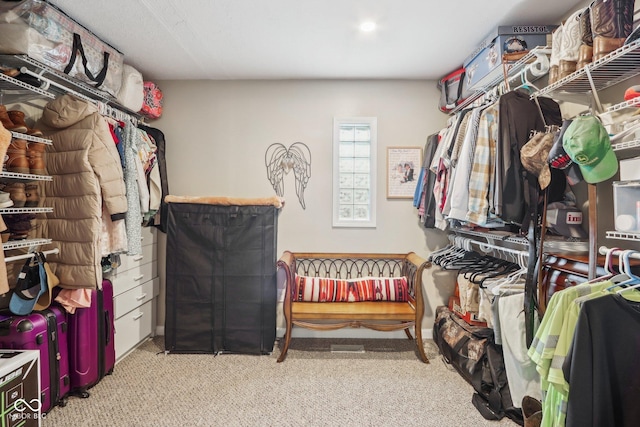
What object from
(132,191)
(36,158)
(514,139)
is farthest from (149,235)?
(514,139)

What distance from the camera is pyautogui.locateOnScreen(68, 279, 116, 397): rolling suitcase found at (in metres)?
2.07

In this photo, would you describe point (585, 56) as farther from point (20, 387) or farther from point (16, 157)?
point (20, 387)

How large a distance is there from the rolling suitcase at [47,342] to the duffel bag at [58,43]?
4.61 feet

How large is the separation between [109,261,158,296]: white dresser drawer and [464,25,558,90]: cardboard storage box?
2.97m

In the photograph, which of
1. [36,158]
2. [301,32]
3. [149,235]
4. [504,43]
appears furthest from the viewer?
[149,235]

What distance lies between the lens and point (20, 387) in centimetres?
159

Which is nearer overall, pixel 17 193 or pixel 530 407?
pixel 530 407

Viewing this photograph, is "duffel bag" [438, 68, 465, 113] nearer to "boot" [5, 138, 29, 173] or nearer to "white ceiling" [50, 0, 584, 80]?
"white ceiling" [50, 0, 584, 80]

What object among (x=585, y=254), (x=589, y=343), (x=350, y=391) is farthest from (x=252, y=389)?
(x=585, y=254)

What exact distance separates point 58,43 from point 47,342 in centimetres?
169

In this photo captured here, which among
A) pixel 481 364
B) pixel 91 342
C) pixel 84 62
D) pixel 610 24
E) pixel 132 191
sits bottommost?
pixel 481 364

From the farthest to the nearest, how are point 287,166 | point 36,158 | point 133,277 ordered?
1. point 287,166
2. point 133,277
3. point 36,158

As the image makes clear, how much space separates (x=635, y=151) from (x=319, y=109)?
2197mm

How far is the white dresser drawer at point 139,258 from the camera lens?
2.59 metres
